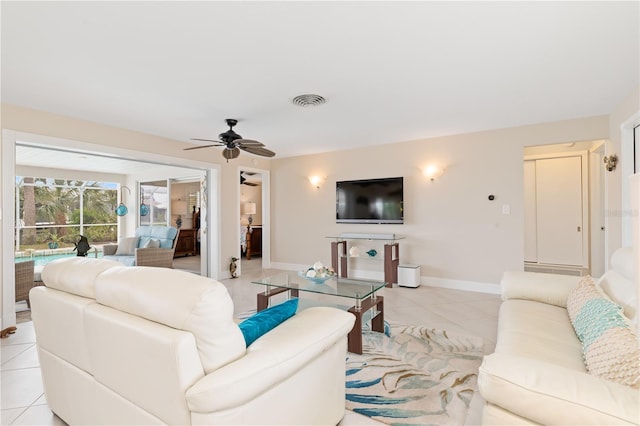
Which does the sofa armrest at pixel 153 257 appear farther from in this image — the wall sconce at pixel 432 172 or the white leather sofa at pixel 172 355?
the wall sconce at pixel 432 172

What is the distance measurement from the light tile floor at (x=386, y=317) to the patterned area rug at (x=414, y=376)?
0.11 metres

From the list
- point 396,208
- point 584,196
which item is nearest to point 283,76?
point 396,208

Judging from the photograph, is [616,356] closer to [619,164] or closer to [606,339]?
[606,339]

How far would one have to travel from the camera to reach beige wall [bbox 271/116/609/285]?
4484mm

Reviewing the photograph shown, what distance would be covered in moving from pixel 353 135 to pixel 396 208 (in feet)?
4.62

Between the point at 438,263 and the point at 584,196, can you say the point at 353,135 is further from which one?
the point at 584,196

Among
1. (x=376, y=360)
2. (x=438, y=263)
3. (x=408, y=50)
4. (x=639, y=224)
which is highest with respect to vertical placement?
(x=408, y=50)

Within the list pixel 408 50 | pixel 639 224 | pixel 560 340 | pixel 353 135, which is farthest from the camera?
pixel 353 135

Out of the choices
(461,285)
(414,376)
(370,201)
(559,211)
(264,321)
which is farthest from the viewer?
(559,211)

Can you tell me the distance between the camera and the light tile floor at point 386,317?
192 centimetres

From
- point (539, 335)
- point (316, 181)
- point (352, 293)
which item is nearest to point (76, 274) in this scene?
point (352, 293)

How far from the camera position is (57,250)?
7.64m

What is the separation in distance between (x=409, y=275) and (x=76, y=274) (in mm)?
4247

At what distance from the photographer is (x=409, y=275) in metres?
4.93
